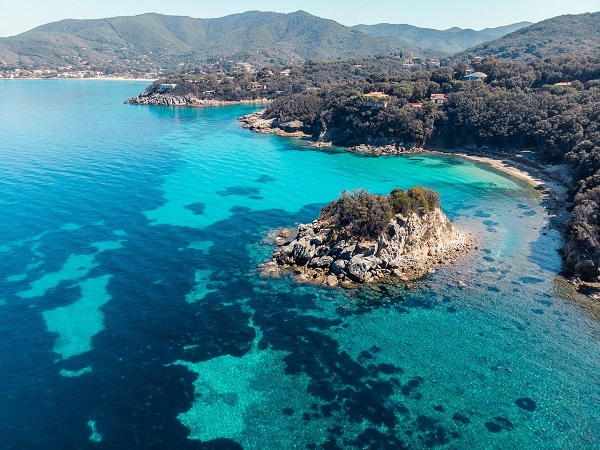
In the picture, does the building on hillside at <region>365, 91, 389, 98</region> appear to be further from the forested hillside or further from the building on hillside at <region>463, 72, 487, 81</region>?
the building on hillside at <region>463, 72, 487, 81</region>

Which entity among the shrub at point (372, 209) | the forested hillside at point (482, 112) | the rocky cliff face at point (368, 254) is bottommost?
the rocky cliff face at point (368, 254)

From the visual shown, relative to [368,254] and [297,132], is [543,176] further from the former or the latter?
[297,132]

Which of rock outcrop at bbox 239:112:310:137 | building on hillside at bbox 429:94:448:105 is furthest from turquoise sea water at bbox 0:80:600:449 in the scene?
rock outcrop at bbox 239:112:310:137

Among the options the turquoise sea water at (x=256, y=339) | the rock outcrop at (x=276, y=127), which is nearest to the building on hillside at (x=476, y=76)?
the rock outcrop at (x=276, y=127)

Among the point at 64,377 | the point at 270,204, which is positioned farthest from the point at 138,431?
the point at 270,204

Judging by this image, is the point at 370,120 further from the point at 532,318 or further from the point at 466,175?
the point at 532,318

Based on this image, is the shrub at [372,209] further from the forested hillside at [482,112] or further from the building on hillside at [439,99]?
the building on hillside at [439,99]

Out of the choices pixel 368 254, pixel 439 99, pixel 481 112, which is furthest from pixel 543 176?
pixel 368 254
